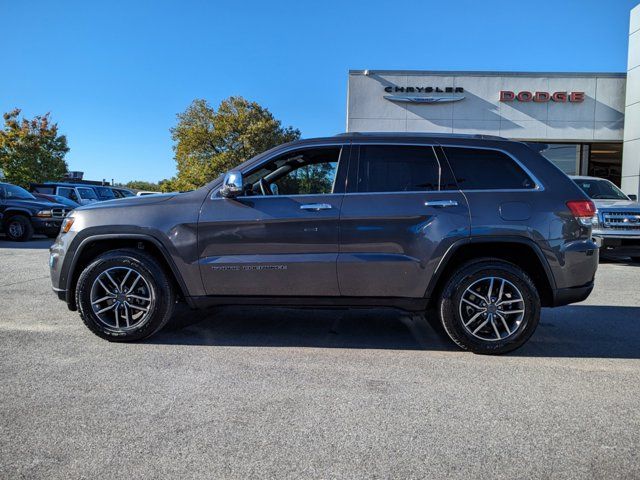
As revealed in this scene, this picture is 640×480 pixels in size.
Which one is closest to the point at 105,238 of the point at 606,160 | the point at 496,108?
the point at 496,108

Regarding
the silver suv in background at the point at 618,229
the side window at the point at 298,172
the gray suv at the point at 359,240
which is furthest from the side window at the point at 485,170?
the silver suv in background at the point at 618,229

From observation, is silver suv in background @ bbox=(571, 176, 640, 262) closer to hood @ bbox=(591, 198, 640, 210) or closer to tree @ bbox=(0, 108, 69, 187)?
hood @ bbox=(591, 198, 640, 210)

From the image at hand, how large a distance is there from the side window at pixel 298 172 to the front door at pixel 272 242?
0.06m

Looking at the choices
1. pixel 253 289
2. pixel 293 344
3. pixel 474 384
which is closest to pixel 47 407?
pixel 253 289

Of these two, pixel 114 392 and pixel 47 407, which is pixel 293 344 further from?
pixel 47 407

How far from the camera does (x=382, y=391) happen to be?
133 inches

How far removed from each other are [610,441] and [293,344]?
2577mm

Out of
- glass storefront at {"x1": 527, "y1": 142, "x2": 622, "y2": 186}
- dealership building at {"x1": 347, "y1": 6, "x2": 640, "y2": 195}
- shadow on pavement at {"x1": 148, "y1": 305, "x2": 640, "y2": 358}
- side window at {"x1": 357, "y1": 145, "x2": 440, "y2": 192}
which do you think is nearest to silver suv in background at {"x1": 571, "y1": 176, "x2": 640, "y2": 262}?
shadow on pavement at {"x1": 148, "y1": 305, "x2": 640, "y2": 358}

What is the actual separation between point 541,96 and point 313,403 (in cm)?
2300

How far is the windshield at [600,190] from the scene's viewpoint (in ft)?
37.0

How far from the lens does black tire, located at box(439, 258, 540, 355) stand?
4.11 m

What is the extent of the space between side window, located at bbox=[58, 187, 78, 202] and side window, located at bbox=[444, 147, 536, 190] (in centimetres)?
1984

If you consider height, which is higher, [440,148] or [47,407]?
[440,148]

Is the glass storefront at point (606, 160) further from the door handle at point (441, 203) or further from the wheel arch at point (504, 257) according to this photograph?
the door handle at point (441, 203)
